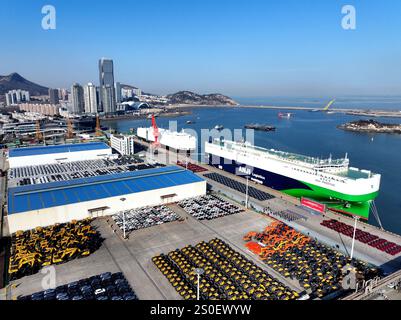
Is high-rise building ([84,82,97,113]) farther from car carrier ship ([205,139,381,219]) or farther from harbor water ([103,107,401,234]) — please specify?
car carrier ship ([205,139,381,219])

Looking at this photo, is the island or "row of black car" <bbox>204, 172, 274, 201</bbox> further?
the island

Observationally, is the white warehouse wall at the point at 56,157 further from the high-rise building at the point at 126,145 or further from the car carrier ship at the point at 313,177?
the car carrier ship at the point at 313,177

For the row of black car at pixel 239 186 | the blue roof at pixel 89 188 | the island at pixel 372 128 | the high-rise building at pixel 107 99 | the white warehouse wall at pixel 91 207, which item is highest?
the high-rise building at pixel 107 99

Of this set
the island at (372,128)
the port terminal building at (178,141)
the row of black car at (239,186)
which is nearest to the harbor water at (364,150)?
the island at (372,128)

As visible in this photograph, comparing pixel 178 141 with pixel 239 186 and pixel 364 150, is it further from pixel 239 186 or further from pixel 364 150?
pixel 364 150

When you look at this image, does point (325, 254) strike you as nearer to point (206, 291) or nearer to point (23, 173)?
point (206, 291)

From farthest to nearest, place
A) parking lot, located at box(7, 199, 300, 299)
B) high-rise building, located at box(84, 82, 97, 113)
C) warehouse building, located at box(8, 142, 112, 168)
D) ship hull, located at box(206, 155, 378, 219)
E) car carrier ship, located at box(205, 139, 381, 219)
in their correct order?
high-rise building, located at box(84, 82, 97, 113)
warehouse building, located at box(8, 142, 112, 168)
ship hull, located at box(206, 155, 378, 219)
car carrier ship, located at box(205, 139, 381, 219)
parking lot, located at box(7, 199, 300, 299)

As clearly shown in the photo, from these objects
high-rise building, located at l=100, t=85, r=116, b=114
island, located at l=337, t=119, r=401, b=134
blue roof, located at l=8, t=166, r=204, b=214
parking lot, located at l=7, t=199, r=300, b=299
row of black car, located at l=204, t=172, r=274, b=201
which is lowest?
parking lot, located at l=7, t=199, r=300, b=299

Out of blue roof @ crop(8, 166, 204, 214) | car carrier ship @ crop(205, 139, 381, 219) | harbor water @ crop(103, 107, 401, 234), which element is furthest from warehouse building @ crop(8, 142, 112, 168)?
harbor water @ crop(103, 107, 401, 234)
